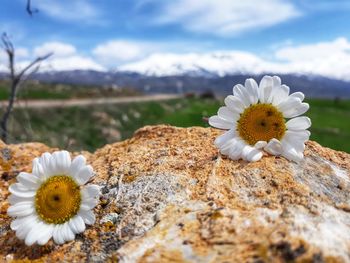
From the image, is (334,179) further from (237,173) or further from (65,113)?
(65,113)

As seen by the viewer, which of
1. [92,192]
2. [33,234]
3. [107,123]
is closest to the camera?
[33,234]

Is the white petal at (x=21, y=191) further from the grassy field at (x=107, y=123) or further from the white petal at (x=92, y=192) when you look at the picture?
the grassy field at (x=107, y=123)

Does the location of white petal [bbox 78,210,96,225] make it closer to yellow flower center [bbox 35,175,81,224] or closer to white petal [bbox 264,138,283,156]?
yellow flower center [bbox 35,175,81,224]

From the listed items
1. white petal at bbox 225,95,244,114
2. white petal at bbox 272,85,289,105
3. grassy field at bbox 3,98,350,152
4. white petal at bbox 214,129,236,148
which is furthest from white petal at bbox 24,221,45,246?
grassy field at bbox 3,98,350,152

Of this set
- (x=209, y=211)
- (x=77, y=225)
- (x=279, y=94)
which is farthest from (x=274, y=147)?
(x=77, y=225)

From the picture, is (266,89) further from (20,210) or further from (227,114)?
(20,210)

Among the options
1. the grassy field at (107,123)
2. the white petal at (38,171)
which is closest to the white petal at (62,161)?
the white petal at (38,171)

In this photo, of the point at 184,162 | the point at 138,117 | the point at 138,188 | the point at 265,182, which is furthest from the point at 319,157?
the point at 138,117
